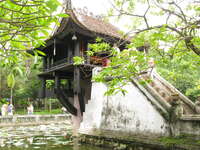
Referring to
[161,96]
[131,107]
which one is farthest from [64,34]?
[161,96]

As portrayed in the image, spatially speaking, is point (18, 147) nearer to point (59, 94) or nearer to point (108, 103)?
point (59, 94)

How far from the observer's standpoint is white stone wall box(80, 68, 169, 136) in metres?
4.90

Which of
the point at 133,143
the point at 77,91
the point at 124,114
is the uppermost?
the point at 77,91

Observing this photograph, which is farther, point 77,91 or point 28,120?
point 28,120

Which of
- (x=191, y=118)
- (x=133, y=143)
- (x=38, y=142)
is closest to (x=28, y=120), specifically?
(x=38, y=142)

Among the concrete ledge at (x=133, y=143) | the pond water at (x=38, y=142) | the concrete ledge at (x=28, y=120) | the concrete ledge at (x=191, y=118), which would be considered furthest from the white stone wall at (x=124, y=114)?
the concrete ledge at (x=28, y=120)

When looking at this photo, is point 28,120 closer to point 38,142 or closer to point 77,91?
point 38,142

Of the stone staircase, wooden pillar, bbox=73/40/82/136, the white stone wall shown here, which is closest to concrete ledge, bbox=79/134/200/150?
the white stone wall

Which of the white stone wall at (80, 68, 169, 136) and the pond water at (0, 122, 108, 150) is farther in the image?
the pond water at (0, 122, 108, 150)

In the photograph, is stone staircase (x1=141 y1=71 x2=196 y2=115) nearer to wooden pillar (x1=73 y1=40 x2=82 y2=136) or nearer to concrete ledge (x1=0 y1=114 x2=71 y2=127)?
wooden pillar (x1=73 y1=40 x2=82 y2=136)

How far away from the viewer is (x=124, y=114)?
228 inches

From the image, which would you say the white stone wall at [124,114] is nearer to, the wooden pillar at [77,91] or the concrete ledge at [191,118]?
the concrete ledge at [191,118]

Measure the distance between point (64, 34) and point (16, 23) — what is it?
5734mm

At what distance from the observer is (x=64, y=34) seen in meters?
7.18
